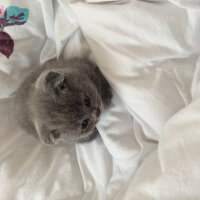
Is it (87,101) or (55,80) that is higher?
(55,80)

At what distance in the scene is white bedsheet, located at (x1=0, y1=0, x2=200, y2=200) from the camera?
99cm

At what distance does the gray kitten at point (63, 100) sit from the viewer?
130 centimetres

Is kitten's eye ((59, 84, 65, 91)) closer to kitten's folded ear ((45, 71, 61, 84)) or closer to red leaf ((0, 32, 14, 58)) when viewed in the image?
kitten's folded ear ((45, 71, 61, 84))

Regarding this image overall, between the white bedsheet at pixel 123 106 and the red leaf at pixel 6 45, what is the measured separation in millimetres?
27

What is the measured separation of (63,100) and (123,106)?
0.32 metres

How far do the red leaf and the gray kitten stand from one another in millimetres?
178

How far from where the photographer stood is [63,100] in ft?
4.25

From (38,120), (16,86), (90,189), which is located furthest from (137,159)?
(16,86)

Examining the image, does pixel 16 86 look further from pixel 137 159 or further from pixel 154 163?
pixel 154 163

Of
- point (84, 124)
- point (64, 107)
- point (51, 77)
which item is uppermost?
point (51, 77)

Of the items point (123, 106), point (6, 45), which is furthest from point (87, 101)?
point (6, 45)

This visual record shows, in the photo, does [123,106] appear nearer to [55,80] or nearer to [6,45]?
[55,80]

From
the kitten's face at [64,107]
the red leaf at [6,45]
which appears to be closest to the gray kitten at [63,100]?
the kitten's face at [64,107]

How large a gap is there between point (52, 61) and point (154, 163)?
0.85 meters
